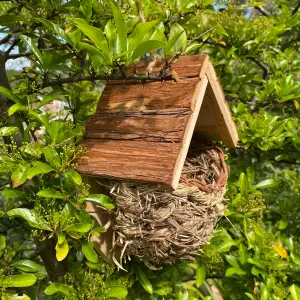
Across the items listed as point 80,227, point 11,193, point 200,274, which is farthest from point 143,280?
point 11,193

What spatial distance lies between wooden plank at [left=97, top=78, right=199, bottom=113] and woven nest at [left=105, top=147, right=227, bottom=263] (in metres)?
0.23

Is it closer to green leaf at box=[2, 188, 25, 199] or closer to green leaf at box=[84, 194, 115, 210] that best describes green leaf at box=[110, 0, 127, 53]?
green leaf at box=[84, 194, 115, 210]

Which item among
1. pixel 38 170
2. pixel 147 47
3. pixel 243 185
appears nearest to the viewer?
pixel 147 47

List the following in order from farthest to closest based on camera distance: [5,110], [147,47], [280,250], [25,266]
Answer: [280,250] < [5,110] < [25,266] < [147,47]

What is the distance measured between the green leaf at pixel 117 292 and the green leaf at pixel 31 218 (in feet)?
1.02

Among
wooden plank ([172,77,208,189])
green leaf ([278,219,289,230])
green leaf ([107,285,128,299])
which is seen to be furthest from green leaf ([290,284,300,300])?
wooden plank ([172,77,208,189])

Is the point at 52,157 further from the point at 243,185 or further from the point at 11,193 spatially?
the point at 243,185

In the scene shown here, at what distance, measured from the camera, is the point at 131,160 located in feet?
3.33

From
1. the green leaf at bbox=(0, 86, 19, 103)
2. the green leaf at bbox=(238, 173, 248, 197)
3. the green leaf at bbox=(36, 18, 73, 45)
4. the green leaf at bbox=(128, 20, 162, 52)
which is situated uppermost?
the green leaf at bbox=(128, 20, 162, 52)

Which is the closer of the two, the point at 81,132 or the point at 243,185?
the point at 81,132

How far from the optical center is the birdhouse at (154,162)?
3.27 feet

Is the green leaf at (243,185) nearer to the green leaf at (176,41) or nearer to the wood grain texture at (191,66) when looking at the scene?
the wood grain texture at (191,66)

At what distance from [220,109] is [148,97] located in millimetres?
259

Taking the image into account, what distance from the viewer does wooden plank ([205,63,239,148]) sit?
1132 mm
